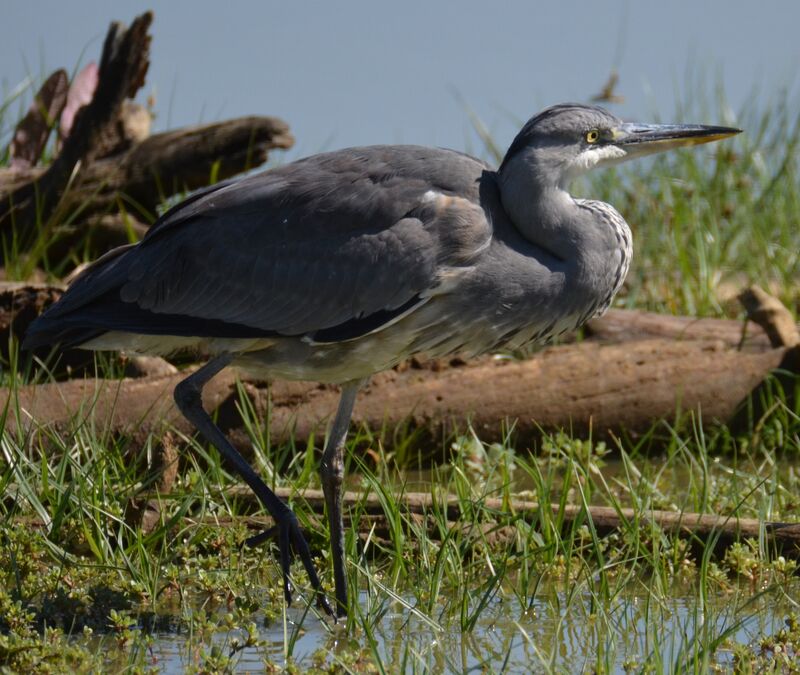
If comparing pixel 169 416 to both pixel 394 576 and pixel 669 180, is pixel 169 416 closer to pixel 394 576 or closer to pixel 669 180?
pixel 394 576

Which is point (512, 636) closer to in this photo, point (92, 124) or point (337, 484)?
point (337, 484)

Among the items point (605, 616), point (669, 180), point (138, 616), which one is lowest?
point (138, 616)

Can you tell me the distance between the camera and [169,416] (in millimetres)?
5957

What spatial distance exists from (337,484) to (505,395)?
5.46 feet

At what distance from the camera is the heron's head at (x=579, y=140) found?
502 cm

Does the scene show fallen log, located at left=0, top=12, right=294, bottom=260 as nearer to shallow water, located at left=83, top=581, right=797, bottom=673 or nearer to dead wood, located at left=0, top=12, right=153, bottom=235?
dead wood, located at left=0, top=12, right=153, bottom=235

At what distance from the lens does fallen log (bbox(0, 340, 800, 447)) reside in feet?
19.2

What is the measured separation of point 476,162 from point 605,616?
1.84 metres

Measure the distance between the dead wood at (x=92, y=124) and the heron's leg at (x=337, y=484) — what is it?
2.94 meters

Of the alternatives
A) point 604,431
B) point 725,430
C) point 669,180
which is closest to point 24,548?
point 604,431

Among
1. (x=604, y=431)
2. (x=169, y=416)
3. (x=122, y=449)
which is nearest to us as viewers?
(x=122, y=449)

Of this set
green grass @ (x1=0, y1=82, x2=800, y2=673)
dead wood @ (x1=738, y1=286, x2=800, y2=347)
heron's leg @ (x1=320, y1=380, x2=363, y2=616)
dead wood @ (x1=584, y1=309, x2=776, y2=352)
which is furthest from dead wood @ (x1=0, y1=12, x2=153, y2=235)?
dead wood @ (x1=738, y1=286, x2=800, y2=347)

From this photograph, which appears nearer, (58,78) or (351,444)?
(351,444)

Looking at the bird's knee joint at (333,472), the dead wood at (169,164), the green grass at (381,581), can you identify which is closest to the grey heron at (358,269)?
the bird's knee joint at (333,472)
